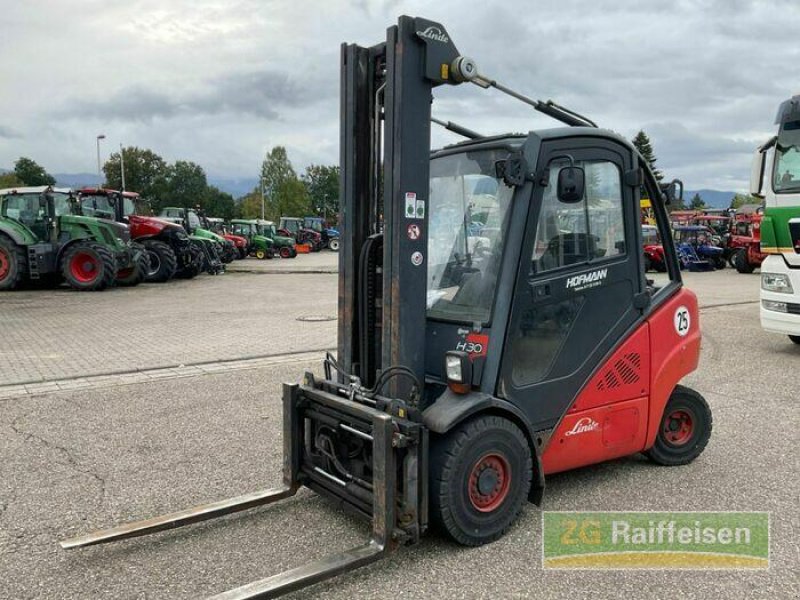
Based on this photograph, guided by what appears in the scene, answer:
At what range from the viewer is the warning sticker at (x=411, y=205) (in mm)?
3551

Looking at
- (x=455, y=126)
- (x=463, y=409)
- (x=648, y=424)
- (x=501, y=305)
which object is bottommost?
(x=648, y=424)

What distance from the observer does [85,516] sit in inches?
158

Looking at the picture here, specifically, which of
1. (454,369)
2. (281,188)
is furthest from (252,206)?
(454,369)

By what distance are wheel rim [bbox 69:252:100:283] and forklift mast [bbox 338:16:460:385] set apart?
632 inches

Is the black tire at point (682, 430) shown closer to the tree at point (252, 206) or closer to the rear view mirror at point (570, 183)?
the rear view mirror at point (570, 183)

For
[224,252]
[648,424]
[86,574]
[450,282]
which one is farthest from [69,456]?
[224,252]

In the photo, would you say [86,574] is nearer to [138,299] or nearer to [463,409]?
[463,409]

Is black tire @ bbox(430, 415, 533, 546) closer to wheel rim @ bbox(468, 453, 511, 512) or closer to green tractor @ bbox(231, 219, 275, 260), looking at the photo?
wheel rim @ bbox(468, 453, 511, 512)

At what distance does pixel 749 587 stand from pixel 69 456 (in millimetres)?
4639

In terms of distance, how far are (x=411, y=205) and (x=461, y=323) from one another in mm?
734

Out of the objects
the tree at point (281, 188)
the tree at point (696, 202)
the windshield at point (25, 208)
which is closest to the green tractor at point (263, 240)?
the windshield at point (25, 208)

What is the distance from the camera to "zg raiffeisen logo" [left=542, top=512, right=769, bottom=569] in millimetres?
3477

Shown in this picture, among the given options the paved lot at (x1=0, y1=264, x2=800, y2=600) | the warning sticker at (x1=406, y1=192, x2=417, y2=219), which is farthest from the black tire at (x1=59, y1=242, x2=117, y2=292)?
the warning sticker at (x1=406, y1=192, x2=417, y2=219)

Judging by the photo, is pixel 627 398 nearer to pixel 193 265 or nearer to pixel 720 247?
pixel 193 265
